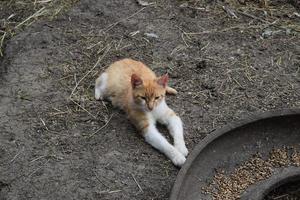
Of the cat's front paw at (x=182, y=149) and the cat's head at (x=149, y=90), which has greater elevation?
the cat's head at (x=149, y=90)

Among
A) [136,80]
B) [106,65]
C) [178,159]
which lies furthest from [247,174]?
[106,65]

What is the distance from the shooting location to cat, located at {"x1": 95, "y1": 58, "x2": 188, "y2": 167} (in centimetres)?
431

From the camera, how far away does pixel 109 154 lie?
4.32m

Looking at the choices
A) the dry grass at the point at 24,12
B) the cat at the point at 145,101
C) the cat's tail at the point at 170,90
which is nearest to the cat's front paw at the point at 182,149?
the cat at the point at 145,101

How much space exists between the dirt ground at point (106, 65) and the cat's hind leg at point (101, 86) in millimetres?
97

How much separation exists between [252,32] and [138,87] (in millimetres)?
1845

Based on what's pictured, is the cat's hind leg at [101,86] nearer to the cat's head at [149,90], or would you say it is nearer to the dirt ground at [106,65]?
the dirt ground at [106,65]

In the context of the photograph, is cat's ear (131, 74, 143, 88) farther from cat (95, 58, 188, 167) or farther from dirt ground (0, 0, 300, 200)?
dirt ground (0, 0, 300, 200)

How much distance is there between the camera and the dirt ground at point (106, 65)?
4168 millimetres

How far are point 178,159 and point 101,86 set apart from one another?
1.10 metres

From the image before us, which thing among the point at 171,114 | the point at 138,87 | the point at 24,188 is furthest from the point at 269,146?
the point at 24,188

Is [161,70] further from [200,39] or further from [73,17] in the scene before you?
[73,17]

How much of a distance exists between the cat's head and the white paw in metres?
0.43

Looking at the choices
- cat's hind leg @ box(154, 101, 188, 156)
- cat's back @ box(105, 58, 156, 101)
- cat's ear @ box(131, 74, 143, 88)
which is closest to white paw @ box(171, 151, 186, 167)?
cat's hind leg @ box(154, 101, 188, 156)
